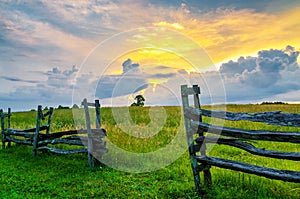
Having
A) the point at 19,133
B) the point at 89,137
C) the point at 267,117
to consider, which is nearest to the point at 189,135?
the point at 267,117

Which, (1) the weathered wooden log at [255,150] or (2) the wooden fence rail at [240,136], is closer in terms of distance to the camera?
(2) the wooden fence rail at [240,136]

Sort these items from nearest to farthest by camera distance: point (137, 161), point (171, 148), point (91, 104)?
1. point (137, 161)
2. point (91, 104)
3. point (171, 148)

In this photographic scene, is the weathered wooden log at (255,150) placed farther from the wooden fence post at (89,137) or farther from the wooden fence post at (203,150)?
the wooden fence post at (89,137)

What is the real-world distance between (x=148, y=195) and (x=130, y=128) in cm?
841

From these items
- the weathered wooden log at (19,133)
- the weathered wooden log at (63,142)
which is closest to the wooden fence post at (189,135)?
the weathered wooden log at (63,142)

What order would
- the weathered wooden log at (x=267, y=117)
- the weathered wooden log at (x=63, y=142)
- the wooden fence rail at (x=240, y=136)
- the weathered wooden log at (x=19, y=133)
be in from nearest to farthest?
the weathered wooden log at (x=267, y=117), the wooden fence rail at (x=240, y=136), the weathered wooden log at (x=63, y=142), the weathered wooden log at (x=19, y=133)

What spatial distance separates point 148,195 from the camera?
6.73 meters

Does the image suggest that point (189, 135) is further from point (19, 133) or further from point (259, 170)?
point (19, 133)

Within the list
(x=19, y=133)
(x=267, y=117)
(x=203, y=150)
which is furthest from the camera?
(x=19, y=133)

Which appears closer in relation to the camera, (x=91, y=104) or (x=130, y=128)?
(x=91, y=104)

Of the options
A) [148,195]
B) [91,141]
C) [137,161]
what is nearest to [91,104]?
[91,141]

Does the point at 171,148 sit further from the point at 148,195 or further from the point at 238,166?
the point at 238,166

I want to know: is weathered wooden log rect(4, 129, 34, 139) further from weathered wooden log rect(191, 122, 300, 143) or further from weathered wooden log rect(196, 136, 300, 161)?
weathered wooden log rect(191, 122, 300, 143)

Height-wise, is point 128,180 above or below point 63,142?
below
